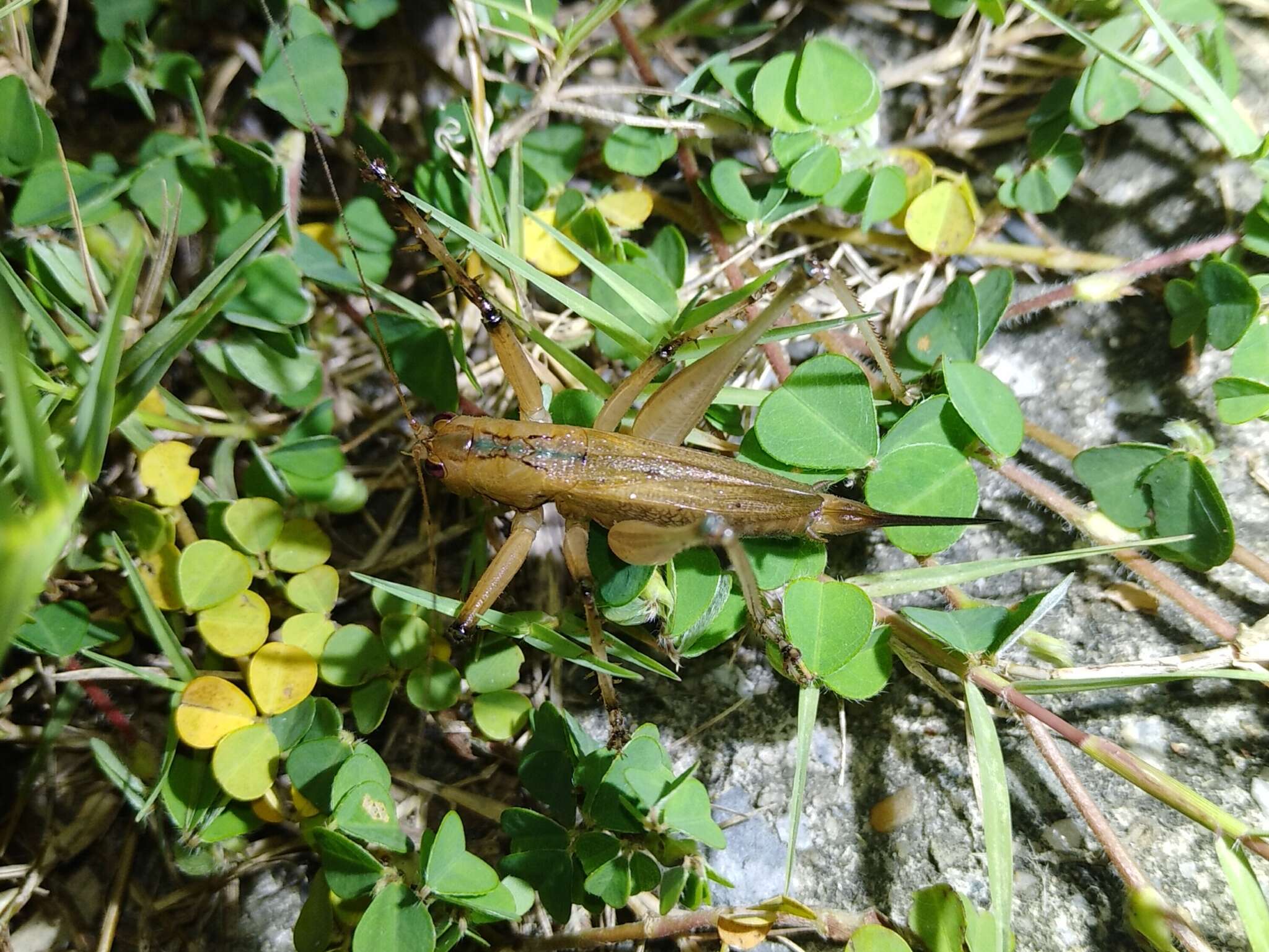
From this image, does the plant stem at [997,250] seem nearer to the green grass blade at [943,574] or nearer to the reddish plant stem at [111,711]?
the green grass blade at [943,574]

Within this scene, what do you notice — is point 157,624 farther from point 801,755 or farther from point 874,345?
point 874,345

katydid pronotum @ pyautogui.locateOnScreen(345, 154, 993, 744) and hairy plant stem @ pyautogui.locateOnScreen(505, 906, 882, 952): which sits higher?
katydid pronotum @ pyautogui.locateOnScreen(345, 154, 993, 744)

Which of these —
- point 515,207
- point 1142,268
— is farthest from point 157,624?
point 1142,268

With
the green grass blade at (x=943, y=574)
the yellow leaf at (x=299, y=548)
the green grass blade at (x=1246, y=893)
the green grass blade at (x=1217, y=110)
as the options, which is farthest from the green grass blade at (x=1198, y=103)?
the yellow leaf at (x=299, y=548)

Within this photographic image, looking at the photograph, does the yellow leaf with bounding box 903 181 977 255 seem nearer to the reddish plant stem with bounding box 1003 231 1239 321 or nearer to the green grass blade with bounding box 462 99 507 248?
the reddish plant stem with bounding box 1003 231 1239 321

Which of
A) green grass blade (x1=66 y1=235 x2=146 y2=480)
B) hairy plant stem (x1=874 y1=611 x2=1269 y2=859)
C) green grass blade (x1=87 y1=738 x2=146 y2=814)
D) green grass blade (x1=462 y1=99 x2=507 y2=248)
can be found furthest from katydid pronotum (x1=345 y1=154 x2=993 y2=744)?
green grass blade (x1=87 y1=738 x2=146 y2=814)
